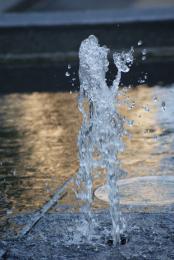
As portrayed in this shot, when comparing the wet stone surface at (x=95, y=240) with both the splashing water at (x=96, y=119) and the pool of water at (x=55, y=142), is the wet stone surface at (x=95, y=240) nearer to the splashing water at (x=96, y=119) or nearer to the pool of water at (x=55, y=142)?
the splashing water at (x=96, y=119)

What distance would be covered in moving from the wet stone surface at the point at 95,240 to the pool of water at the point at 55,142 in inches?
18.8

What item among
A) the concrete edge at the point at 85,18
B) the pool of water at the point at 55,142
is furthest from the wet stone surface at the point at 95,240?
the concrete edge at the point at 85,18

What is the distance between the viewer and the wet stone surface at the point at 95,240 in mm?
5434

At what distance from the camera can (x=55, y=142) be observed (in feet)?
31.8

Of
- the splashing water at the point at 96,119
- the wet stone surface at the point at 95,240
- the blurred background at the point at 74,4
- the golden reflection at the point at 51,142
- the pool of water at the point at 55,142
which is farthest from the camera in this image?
the blurred background at the point at 74,4

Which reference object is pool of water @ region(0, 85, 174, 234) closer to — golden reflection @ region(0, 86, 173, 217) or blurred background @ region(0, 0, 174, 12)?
golden reflection @ region(0, 86, 173, 217)

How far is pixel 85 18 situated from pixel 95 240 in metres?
12.3

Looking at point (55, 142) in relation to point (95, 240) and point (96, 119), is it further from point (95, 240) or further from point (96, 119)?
point (95, 240)

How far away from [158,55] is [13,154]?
29.1 feet

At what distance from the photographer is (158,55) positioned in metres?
17.5

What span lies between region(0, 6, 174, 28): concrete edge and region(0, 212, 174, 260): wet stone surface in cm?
1131

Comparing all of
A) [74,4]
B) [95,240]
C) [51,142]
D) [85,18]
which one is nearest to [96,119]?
[95,240]

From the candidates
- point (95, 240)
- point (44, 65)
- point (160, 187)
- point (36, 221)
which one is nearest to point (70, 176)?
point (160, 187)

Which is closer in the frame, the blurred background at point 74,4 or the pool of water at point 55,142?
the pool of water at point 55,142
